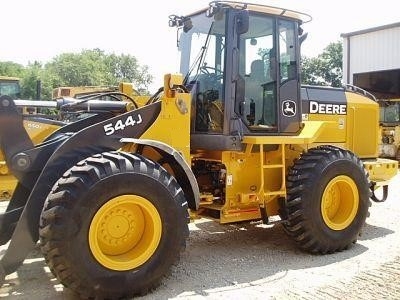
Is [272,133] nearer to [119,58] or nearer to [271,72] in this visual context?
[271,72]

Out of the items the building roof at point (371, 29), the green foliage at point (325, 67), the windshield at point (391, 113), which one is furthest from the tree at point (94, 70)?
the windshield at point (391, 113)

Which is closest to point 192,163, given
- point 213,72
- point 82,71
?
point 213,72

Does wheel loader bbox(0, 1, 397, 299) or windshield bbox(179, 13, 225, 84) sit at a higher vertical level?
windshield bbox(179, 13, 225, 84)

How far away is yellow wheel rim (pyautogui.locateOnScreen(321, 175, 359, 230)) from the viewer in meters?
5.59

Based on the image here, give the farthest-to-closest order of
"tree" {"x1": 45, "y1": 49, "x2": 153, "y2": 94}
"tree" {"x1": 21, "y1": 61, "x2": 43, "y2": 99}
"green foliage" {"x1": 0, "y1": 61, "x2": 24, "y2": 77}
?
"tree" {"x1": 45, "y1": 49, "x2": 153, "y2": 94}
"green foliage" {"x1": 0, "y1": 61, "x2": 24, "y2": 77}
"tree" {"x1": 21, "y1": 61, "x2": 43, "y2": 99}

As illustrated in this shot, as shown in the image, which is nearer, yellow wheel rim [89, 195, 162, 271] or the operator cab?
yellow wheel rim [89, 195, 162, 271]

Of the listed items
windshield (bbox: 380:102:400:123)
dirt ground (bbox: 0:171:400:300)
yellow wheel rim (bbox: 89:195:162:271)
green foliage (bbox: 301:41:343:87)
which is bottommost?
dirt ground (bbox: 0:171:400:300)

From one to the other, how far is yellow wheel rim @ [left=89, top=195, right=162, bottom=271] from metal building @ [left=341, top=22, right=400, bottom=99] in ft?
48.5

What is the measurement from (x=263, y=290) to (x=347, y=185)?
1.98 meters

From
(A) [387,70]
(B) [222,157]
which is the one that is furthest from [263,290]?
(A) [387,70]

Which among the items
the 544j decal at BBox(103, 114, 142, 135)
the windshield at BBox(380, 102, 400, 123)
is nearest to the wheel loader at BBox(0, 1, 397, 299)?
the 544j decal at BBox(103, 114, 142, 135)

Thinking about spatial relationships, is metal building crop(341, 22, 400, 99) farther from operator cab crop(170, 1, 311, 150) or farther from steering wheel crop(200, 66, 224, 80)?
steering wheel crop(200, 66, 224, 80)

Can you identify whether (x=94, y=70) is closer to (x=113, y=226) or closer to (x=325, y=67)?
(x=325, y=67)

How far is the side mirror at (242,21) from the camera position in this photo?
5098 millimetres
